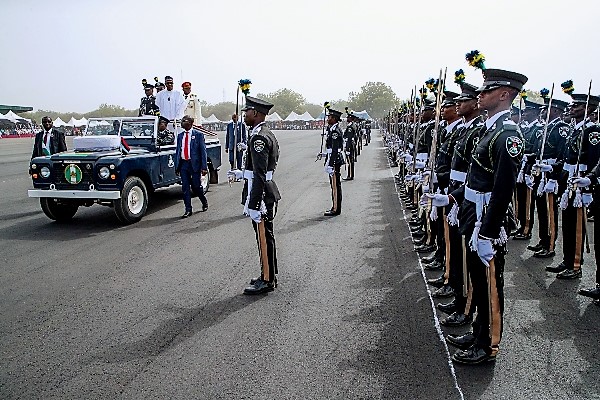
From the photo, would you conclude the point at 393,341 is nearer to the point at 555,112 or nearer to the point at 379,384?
the point at 379,384

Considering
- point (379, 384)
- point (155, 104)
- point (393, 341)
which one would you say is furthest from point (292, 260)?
point (155, 104)

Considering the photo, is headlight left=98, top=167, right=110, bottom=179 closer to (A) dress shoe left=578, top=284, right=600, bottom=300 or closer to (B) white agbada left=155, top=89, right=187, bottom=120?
(B) white agbada left=155, top=89, right=187, bottom=120

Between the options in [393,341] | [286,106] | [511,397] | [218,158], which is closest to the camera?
[511,397]

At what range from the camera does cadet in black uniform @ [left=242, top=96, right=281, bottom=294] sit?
5.28m

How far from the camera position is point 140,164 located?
9.00 m

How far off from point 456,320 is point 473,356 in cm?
72

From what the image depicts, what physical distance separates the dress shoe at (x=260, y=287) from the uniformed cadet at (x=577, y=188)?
3365 millimetres

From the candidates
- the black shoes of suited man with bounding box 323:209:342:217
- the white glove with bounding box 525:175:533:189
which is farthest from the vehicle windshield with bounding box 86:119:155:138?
the white glove with bounding box 525:175:533:189

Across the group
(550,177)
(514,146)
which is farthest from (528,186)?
(514,146)

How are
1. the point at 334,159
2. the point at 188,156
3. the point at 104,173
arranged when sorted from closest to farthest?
the point at 104,173 < the point at 188,156 < the point at 334,159

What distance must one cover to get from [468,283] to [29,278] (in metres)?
5.05

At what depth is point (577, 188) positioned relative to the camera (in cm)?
557

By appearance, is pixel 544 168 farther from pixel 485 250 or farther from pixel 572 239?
pixel 485 250

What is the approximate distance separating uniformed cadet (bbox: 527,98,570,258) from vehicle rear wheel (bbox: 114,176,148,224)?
6552 mm
